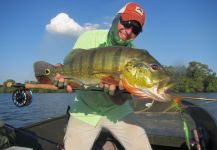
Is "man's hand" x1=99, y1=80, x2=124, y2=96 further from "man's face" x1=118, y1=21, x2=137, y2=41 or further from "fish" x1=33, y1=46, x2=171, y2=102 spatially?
"man's face" x1=118, y1=21, x2=137, y2=41

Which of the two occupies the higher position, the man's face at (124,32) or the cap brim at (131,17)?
the cap brim at (131,17)

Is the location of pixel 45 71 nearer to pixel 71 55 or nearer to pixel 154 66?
pixel 71 55

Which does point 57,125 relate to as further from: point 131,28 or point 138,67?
point 138,67

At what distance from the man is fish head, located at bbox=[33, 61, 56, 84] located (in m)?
0.54

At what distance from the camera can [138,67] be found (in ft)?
11.6

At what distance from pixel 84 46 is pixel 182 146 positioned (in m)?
4.33

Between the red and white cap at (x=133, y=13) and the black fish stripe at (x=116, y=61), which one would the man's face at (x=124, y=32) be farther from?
the black fish stripe at (x=116, y=61)

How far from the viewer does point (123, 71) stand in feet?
11.7

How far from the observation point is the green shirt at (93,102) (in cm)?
445

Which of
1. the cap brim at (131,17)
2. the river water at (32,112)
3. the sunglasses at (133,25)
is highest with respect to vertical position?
the cap brim at (131,17)

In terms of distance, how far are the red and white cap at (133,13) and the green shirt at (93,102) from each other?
432 millimetres

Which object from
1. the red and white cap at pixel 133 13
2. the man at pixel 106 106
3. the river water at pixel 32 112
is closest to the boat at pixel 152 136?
the man at pixel 106 106

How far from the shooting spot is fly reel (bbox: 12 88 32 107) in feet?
17.5

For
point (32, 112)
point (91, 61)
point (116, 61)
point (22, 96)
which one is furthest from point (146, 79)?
point (32, 112)
